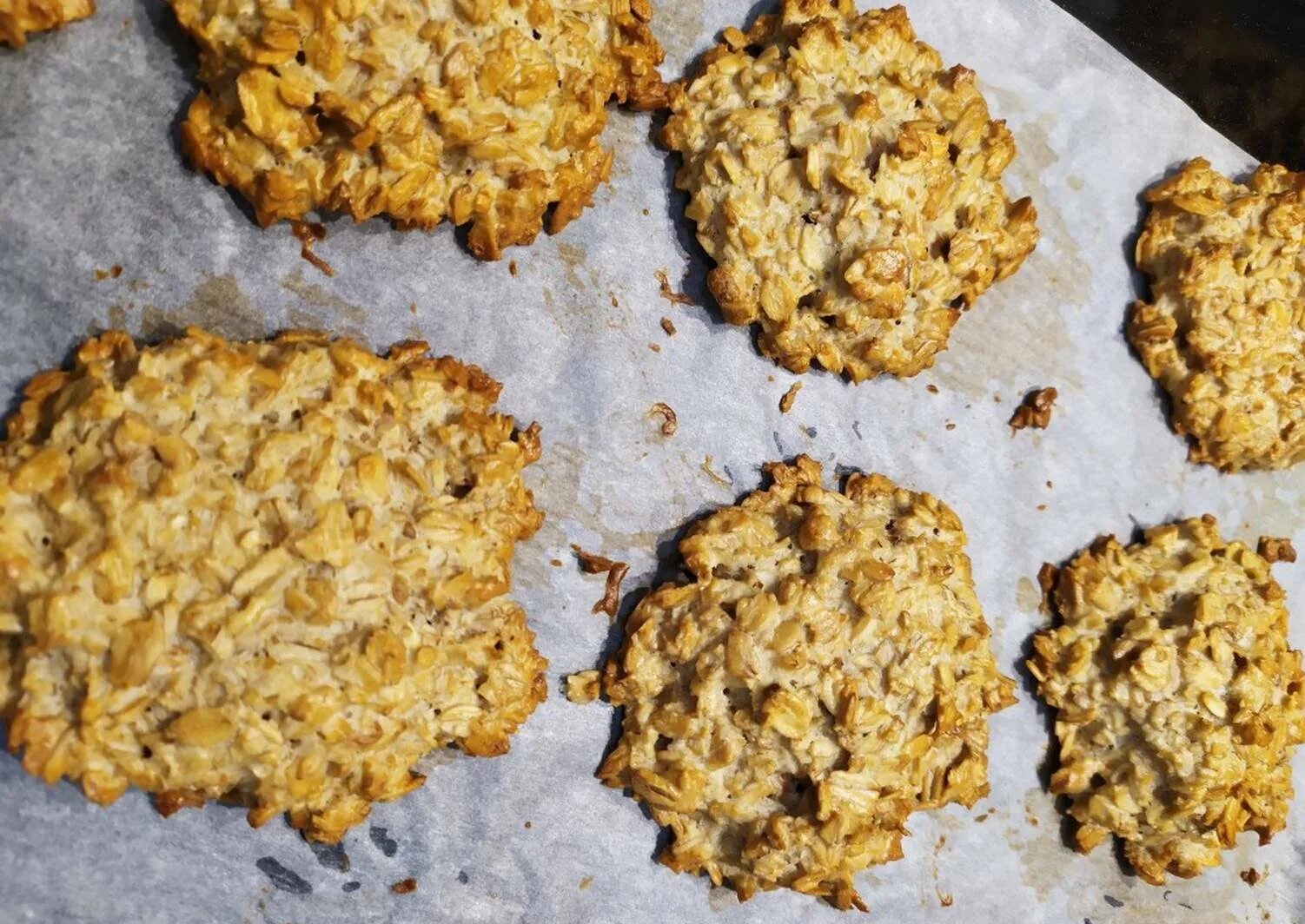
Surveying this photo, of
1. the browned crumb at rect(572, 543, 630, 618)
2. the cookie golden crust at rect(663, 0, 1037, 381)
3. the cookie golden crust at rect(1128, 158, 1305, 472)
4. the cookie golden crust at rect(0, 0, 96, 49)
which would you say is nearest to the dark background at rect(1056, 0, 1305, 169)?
the cookie golden crust at rect(1128, 158, 1305, 472)

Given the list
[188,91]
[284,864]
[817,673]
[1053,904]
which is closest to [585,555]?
[817,673]

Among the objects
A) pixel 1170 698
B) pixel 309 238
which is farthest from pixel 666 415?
pixel 1170 698

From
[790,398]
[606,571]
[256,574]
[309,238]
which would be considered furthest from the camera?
[790,398]

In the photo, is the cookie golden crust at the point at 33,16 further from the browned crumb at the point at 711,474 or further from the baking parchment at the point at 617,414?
the browned crumb at the point at 711,474

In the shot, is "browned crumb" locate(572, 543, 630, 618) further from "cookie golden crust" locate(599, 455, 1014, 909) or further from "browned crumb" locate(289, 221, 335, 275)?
"browned crumb" locate(289, 221, 335, 275)

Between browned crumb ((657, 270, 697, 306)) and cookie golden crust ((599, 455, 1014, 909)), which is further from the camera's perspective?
browned crumb ((657, 270, 697, 306))

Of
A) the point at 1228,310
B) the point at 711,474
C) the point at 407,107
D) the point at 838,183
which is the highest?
the point at 407,107

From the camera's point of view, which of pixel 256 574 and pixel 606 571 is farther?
pixel 606 571

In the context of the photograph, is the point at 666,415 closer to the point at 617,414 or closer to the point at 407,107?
the point at 617,414
